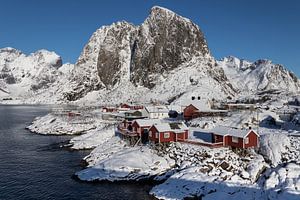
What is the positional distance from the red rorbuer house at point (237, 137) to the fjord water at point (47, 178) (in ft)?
45.6

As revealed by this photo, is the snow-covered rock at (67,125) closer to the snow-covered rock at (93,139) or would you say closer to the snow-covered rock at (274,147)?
the snow-covered rock at (93,139)

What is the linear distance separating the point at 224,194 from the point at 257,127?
82.1 feet

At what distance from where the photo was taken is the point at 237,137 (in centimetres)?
4791

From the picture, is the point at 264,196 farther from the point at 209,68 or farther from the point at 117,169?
the point at 209,68

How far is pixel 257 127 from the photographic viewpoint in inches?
2359

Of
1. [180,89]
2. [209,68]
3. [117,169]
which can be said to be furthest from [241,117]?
[209,68]

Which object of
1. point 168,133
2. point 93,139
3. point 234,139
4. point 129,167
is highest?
point 168,133

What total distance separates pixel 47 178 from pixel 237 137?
87.8 feet

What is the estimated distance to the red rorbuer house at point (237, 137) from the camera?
1865 inches

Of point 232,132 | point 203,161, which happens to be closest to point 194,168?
point 203,161

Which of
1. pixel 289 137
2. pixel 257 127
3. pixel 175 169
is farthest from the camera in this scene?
pixel 257 127

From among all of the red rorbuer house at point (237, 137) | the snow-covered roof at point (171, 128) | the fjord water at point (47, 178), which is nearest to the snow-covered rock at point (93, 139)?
the fjord water at point (47, 178)

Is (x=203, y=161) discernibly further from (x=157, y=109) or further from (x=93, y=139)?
(x=157, y=109)

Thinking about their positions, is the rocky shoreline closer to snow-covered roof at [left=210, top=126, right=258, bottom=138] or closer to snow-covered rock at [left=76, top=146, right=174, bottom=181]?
snow-covered rock at [left=76, top=146, right=174, bottom=181]
